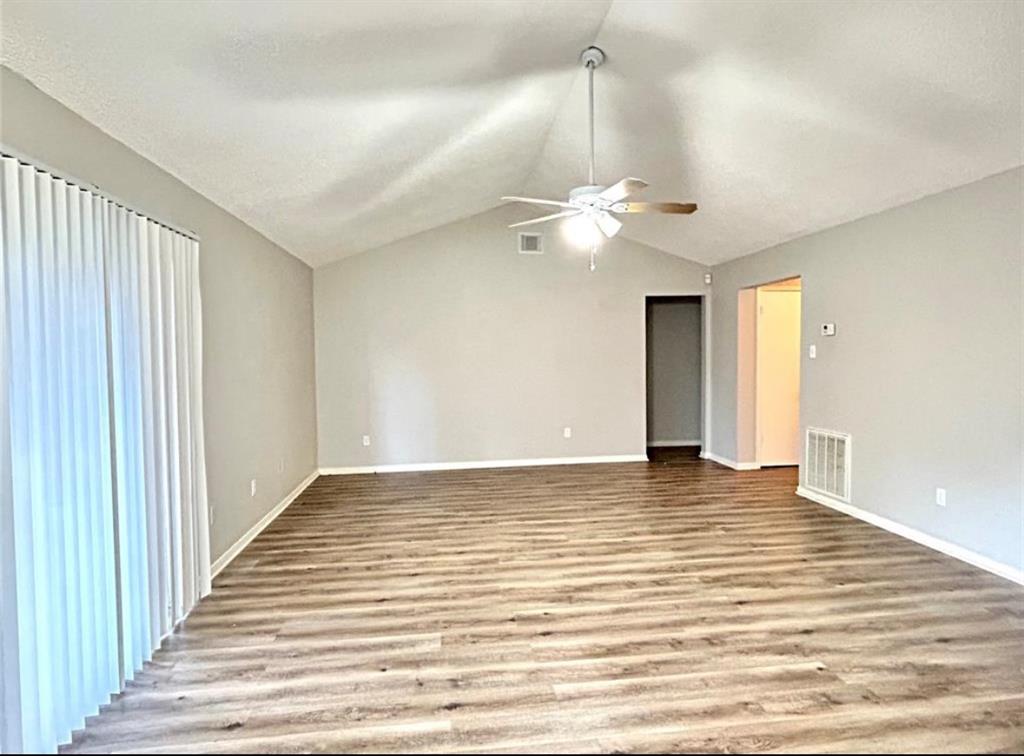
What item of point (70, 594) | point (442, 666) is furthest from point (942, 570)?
point (70, 594)

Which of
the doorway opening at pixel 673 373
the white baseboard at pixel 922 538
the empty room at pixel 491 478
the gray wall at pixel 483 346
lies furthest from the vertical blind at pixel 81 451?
the doorway opening at pixel 673 373

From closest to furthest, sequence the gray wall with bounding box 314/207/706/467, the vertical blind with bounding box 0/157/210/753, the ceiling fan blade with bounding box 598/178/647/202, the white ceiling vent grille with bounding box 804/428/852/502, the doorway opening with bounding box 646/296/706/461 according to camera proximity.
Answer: the vertical blind with bounding box 0/157/210/753 < the ceiling fan blade with bounding box 598/178/647/202 < the white ceiling vent grille with bounding box 804/428/852/502 < the gray wall with bounding box 314/207/706/467 < the doorway opening with bounding box 646/296/706/461

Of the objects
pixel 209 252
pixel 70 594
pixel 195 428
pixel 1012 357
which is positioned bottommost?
pixel 70 594

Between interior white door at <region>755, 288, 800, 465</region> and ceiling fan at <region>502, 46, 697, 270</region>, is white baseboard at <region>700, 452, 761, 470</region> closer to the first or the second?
interior white door at <region>755, 288, 800, 465</region>

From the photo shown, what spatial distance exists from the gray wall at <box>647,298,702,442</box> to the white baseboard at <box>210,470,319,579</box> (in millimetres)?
4687

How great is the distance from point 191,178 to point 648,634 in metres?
3.36

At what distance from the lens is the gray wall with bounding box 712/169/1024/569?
3.31 m

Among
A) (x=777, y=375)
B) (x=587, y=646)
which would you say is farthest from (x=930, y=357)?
(x=587, y=646)

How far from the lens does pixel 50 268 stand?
193 centimetres

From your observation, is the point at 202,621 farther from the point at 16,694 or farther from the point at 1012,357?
the point at 1012,357

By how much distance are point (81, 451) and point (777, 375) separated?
6322mm

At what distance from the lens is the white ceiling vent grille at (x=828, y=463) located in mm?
4715

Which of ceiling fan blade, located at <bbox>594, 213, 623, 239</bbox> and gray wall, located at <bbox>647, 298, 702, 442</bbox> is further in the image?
gray wall, located at <bbox>647, 298, 702, 442</bbox>

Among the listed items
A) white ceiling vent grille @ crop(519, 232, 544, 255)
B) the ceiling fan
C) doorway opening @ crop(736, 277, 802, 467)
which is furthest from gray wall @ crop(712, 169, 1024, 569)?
white ceiling vent grille @ crop(519, 232, 544, 255)
